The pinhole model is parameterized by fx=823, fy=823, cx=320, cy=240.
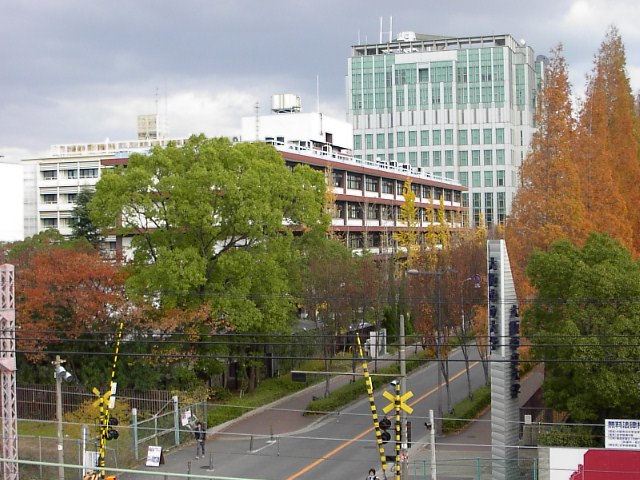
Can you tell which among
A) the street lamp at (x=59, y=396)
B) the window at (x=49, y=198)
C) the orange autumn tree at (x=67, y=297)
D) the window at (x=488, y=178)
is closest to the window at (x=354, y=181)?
the window at (x=49, y=198)

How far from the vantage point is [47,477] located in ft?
83.9

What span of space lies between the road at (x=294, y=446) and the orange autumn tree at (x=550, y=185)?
17.7 feet

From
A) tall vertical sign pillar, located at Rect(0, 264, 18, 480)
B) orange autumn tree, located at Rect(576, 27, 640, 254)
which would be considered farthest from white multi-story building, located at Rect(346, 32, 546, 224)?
tall vertical sign pillar, located at Rect(0, 264, 18, 480)

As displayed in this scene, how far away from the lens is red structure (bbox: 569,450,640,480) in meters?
22.9

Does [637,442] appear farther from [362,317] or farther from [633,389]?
[362,317]

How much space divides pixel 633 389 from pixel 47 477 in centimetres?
1766

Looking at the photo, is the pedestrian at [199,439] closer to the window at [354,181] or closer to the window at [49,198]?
the window at [354,181]

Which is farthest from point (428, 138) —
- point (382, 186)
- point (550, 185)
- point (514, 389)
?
point (514, 389)

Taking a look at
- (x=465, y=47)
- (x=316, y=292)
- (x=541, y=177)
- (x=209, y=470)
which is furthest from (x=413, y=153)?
(x=209, y=470)

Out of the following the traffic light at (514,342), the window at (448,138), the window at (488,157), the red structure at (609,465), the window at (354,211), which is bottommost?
the red structure at (609,465)

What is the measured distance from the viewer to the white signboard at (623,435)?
22.8 meters

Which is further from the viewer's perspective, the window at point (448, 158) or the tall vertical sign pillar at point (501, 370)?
the window at point (448, 158)

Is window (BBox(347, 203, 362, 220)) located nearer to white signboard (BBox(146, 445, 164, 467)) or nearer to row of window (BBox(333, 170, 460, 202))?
row of window (BBox(333, 170, 460, 202))

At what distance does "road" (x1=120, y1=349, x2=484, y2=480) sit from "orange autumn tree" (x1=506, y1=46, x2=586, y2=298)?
5.40 meters
